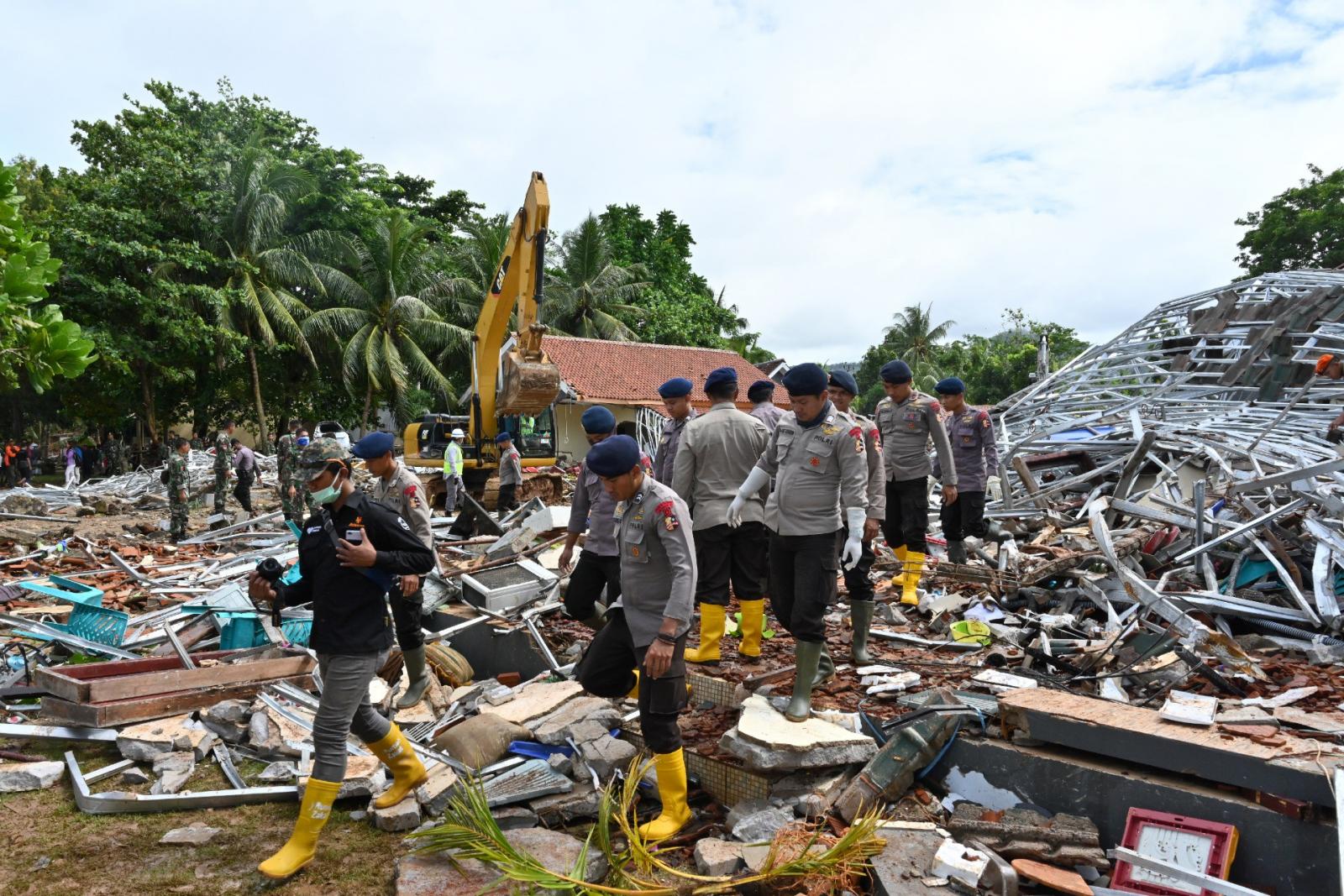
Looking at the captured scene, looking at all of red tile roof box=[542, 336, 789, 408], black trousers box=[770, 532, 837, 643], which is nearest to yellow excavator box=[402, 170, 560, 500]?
black trousers box=[770, 532, 837, 643]

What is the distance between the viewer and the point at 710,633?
5383 mm

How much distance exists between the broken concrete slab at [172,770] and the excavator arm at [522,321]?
7.53m

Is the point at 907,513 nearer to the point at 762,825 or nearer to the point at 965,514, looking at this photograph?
the point at 965,514

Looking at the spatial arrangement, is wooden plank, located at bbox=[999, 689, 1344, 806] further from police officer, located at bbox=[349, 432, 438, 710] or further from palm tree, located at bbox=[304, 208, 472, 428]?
palm tree, located at bbox=[304, 208, 472, 428]

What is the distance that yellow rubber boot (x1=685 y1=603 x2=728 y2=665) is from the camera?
5352 millimetres

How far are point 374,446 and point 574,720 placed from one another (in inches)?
85.5

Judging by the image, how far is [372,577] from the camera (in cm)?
373

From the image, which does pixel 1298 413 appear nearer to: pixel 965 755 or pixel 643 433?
pixel 965 755

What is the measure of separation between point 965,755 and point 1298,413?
813 cm

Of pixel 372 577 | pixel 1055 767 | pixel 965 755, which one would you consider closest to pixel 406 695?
pixel 372 577

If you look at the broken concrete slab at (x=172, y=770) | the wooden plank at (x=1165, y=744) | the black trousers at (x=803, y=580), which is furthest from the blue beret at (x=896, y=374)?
the broken concrete slab at (x=172, y=770)

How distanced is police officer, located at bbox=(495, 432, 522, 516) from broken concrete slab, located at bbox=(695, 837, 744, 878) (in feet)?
30.0

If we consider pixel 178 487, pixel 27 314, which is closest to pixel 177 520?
pixel 178 487

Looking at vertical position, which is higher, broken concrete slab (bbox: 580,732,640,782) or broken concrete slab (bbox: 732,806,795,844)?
broken concrete slab (bbox: 732,806,795,844)
